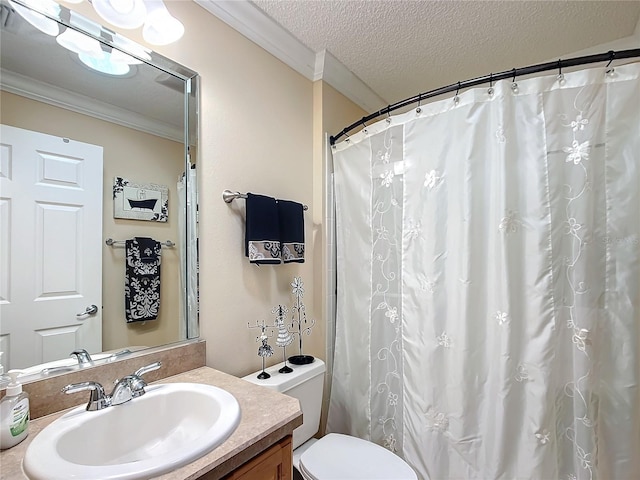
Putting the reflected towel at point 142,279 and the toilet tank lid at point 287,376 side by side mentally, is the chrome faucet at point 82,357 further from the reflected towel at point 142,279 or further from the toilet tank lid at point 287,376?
the toilet tank lid at point 287,376

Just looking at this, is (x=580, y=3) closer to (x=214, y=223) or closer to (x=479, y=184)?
(x=479, y=184)

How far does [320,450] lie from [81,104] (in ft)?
5.26

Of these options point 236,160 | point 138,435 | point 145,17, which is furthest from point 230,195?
point 138,435

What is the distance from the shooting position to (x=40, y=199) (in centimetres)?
98

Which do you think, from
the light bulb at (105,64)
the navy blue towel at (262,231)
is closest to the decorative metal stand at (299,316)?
the navy blue towel at (262,231)

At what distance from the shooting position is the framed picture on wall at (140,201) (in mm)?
1150

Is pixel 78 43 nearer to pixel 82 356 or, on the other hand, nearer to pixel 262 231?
pixel 262 231

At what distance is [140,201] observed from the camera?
1.21 m

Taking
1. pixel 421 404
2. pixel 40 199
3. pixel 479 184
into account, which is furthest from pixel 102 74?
pixel 421 404

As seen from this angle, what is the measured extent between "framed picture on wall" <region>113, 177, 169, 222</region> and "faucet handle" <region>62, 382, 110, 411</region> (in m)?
0.54

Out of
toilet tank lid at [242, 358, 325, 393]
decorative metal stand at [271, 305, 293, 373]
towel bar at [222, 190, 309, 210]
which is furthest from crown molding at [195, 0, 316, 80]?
toilet tank lid at [242, 358, 325, 393]

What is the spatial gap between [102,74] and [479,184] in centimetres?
146

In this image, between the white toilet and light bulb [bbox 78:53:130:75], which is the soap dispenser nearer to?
the white toilet

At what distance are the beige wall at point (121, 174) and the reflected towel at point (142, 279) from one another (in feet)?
0.06
